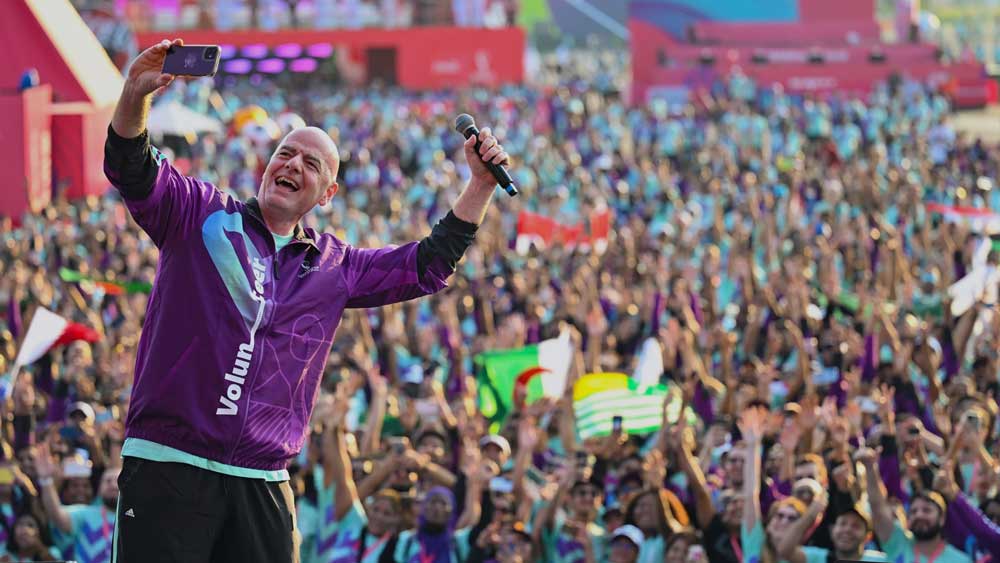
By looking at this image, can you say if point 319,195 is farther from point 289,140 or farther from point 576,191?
point 576,191

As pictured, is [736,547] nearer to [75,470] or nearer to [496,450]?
[496,450]

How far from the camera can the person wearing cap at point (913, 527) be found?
6.54 metres

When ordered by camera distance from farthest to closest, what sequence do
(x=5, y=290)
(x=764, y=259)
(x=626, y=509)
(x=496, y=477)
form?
(x=764, y=259), (x=5, y=290), (x=496, y=477), (x=626, y=509)

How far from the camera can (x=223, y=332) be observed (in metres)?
3.42

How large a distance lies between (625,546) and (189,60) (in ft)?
12.5

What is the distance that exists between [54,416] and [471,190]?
6.87 meters

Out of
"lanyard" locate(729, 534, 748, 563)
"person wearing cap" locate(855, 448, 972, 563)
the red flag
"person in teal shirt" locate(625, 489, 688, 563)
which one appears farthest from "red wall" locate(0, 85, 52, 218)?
"person wearing cap" locate(855, 448, 972, 563)

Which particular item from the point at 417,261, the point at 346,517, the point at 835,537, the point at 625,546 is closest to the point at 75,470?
the point at 346,517

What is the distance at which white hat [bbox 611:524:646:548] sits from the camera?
6.61 m

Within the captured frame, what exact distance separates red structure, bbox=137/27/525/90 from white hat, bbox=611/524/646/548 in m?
30.1

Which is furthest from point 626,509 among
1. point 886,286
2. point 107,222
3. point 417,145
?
point 417,145

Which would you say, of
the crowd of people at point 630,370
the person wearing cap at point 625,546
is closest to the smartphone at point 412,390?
the crowd of people at point 630,370

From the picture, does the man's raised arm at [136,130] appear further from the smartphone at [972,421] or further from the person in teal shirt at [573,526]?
the smartphone at [972,421]

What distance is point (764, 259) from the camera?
14.5m
